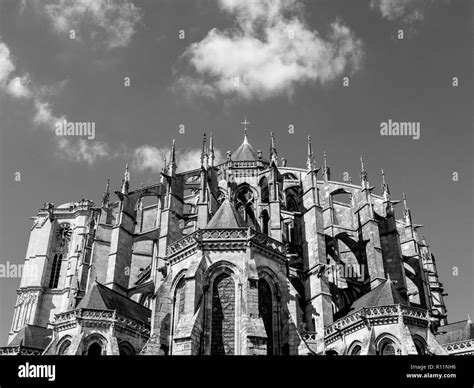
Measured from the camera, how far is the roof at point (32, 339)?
2772cm

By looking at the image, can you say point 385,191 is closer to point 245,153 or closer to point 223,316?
point 245,153

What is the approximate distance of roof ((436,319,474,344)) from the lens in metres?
26.2

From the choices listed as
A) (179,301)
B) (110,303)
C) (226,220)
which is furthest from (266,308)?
(110,303)

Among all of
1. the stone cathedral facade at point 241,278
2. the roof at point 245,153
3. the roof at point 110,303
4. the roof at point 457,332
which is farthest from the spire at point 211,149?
the roof at point 457,332

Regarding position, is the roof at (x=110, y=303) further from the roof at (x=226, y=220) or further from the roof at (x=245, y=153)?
the roof at (x=245, y=153)

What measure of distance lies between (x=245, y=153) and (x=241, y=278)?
20.1 m

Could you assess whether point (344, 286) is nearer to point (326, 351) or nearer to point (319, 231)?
point (319, 231)

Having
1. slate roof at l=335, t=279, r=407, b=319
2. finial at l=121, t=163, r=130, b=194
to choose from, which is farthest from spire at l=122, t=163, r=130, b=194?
slate roof at l=335, t=279, r=407, b=319

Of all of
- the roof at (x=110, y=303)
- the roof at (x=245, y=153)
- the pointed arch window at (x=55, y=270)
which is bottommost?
the roof at (x=110, y=303)

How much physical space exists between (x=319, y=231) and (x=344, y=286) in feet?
13.4

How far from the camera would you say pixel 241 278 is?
856 inches

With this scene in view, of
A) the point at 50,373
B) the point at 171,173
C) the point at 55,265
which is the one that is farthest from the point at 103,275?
the point at 50,373

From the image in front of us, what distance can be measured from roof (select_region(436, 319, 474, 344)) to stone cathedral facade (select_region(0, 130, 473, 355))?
8 cm

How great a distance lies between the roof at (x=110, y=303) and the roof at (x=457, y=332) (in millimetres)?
16222
